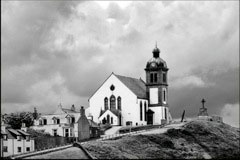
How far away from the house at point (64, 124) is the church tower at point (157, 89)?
2471 centimetres

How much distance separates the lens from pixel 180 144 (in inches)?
3388

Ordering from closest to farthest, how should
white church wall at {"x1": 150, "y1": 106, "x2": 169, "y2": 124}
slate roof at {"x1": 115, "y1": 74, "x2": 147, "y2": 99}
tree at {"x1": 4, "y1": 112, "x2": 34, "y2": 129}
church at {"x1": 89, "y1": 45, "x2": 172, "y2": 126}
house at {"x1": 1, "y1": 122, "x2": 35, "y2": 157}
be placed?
house at {"x1": 1, "y1": 122, "x2": 35, "y2": 157} → tree at {"x1": 4, "y1": 112, "x2": 34, "y2": 129} → church at {"x1": 89, "y1": 45, "x2": 172, "y2": 126} → slate roof at {"x1": 115, "y1": 74, "x2": 147, "y2": 99} → white church wall at {"x1": 150, "y1": 106, "x2": 169, "y2": 124}

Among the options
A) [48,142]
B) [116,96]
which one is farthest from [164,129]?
[48,142]

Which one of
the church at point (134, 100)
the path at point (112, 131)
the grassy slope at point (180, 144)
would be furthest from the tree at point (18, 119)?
the grassy slope at point (180, 144)

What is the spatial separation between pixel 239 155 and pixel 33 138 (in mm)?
33651

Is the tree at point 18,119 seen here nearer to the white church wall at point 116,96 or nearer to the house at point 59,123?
the house at point 59,123

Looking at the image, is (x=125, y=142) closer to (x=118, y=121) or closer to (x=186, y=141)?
(x=186, y=141)

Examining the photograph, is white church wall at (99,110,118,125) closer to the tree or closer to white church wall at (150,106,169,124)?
white church wall at (150,106,169,124)

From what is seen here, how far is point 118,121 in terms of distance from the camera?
4136 inches

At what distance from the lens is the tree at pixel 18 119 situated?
94625mm

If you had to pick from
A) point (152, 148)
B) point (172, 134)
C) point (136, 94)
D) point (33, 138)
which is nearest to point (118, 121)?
point (136, 94)

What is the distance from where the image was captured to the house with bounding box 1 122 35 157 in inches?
2709

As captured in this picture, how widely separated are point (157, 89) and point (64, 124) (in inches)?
1262

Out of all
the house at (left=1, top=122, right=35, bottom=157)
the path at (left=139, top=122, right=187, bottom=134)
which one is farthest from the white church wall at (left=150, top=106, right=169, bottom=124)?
the house at (left=1, top=122, right=35, bottom=157)
